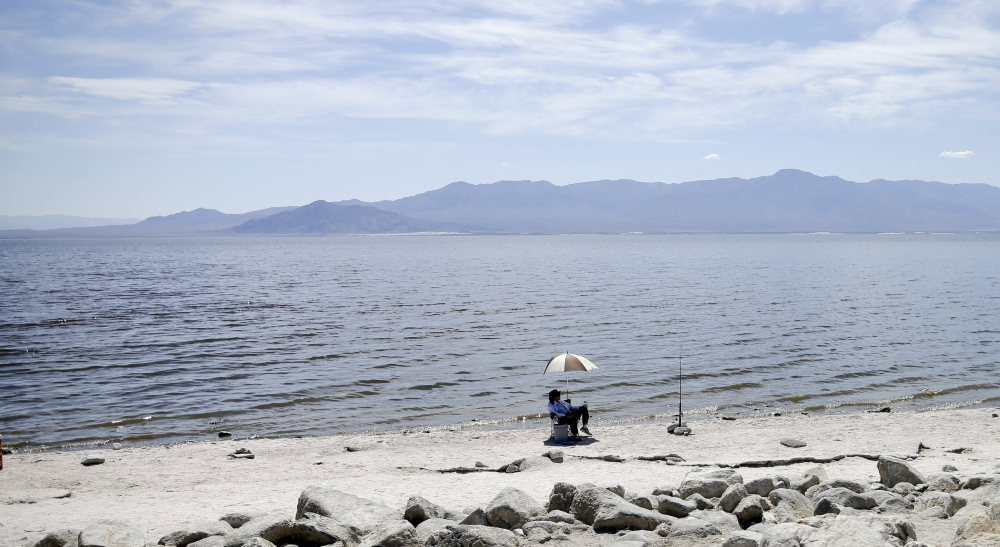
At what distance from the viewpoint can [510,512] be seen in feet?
28.2

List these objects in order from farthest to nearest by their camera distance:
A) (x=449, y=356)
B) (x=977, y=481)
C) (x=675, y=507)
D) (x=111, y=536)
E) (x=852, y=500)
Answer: (x=449, y=356)
(x=977, y=481)
(x=852, y=500)
(x=675, y=507)
(x=111, y=536)

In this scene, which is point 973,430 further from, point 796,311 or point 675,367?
point 796,311

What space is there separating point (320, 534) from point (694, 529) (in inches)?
166

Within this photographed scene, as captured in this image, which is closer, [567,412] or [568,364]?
[567,412]

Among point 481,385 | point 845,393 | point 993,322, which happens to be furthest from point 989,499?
point 993,322

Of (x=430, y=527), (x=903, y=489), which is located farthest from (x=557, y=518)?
(x=903, y=489)

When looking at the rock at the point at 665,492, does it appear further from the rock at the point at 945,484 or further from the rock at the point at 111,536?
the rock at the point at 111,536

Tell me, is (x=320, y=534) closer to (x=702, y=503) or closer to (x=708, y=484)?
(x=702, y=503)

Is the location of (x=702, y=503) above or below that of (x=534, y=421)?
above

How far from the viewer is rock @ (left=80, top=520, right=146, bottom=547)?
26.5ft

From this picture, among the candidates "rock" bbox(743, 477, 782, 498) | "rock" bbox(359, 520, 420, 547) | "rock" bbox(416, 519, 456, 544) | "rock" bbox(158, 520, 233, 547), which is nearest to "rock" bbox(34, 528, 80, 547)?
"rock" bbox(158, 520, 233, 547)

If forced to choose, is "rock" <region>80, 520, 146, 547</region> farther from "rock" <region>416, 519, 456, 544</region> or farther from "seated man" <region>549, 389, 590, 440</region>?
"seated man" <region>549, 389, 590, 440</region>

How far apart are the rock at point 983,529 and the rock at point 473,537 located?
429 centimetres

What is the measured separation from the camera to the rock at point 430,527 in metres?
8.03
